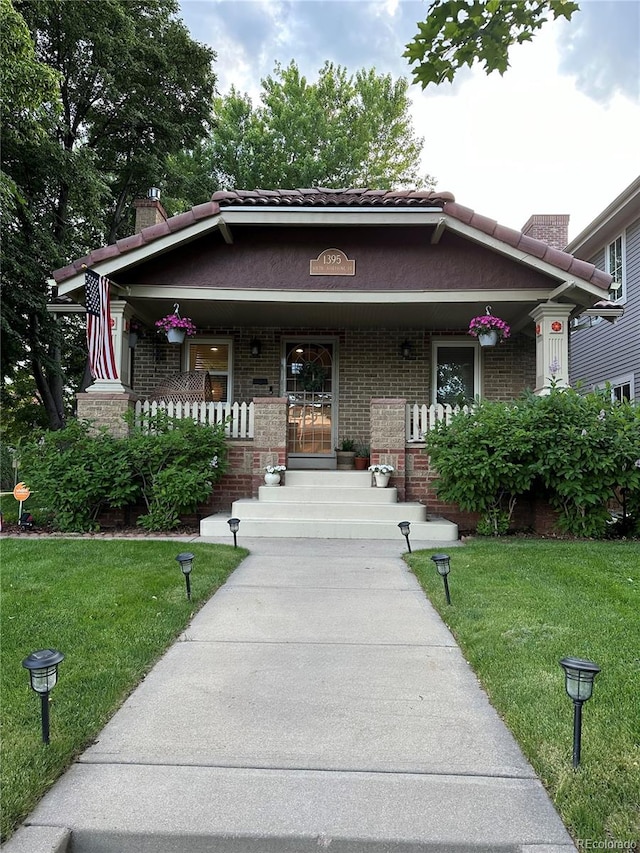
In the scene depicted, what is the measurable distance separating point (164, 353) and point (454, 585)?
782 centimetres

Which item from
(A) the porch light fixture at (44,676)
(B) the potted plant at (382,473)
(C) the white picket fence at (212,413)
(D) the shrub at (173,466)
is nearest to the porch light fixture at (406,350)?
(B) the potted plant at (382,473)

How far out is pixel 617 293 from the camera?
1273 centimetres

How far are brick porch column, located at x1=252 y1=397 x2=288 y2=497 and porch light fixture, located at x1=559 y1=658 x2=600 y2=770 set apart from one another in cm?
638

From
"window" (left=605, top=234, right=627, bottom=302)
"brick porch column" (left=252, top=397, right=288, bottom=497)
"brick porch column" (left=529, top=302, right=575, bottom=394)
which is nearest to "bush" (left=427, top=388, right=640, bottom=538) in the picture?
"brick porch column" (left=529, top=302, right=575, bottom=394)

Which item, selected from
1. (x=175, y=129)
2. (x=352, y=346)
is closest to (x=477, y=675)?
(x=352, y=346)

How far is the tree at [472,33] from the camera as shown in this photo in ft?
10.1

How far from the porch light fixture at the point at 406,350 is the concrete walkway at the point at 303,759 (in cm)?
735

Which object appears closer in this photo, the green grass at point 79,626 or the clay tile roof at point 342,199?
the green grass at point 79,626

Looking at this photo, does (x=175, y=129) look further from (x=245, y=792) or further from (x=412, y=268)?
(x=245, y=792)

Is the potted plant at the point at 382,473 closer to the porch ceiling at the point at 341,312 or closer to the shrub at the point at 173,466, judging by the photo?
the shrub at the point at 173,466

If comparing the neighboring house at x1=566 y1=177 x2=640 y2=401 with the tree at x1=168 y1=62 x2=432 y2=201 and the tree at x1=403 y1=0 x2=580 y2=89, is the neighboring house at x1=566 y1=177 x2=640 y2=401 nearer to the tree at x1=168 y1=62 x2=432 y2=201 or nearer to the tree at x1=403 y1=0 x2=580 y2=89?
the tree at x1=403 y1=0 x2=580 y2=89

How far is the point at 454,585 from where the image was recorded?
15.9ft

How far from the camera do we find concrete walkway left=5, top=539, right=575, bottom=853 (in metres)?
1.90

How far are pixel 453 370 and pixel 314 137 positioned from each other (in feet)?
56.4
